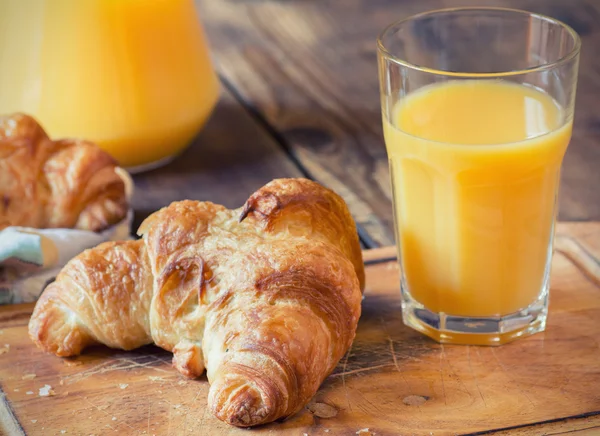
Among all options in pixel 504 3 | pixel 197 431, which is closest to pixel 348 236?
pixel 197 431

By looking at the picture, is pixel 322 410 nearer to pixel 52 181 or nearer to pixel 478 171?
pixel 478 171

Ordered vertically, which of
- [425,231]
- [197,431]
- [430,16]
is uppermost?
[430,16]

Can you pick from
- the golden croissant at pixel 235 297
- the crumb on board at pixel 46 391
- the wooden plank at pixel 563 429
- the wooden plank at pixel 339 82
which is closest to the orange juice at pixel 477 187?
the golden croissant at pixel 235 297

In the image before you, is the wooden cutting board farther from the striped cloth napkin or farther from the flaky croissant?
the flaky croissant

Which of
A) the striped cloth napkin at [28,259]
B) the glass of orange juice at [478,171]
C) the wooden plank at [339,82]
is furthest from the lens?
the wooden plank at [339,82]

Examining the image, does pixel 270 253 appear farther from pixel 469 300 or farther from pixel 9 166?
pixel 9 166

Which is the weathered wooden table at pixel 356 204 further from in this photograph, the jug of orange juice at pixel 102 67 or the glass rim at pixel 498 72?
the glass rim at pixel 498 72

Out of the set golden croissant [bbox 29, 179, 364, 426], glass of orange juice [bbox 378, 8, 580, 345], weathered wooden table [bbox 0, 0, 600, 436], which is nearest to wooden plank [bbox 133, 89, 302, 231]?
weathered wooden table [bbox 0, 0, 600, 436]

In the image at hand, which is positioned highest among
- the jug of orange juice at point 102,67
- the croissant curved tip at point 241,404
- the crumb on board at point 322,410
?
the jug of orange juice at point 102,67
